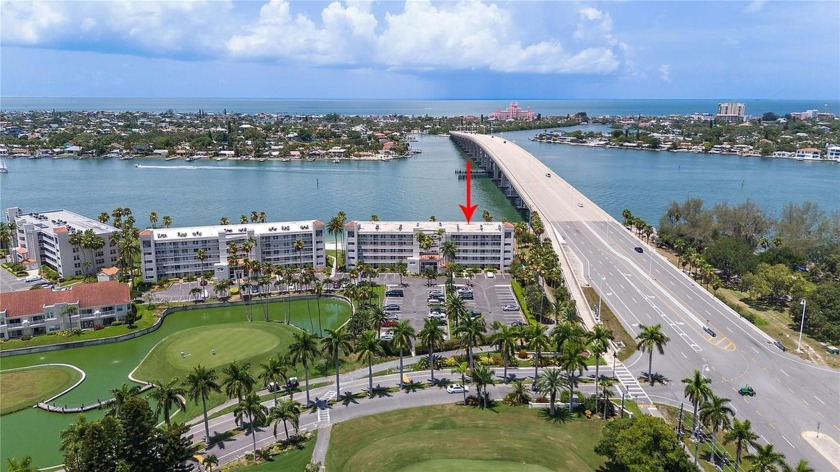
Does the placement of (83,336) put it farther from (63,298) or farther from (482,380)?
(482,380)

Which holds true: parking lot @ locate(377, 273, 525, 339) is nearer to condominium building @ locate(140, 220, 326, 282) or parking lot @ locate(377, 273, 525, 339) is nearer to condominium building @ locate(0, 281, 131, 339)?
condominium building @ locate(140, 220, 326, 282)

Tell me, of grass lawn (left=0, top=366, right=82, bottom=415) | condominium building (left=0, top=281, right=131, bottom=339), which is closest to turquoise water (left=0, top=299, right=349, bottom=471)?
grass lawn (left=0, top=366, right=82, bottom=415)

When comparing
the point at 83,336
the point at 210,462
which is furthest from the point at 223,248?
the point at 210,462

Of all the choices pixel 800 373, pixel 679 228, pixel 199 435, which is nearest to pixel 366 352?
pixel 199 435

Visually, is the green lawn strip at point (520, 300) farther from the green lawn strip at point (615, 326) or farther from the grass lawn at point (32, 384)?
the grass lawn at point (32, 384)

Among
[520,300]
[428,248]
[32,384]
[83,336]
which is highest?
[428,248]

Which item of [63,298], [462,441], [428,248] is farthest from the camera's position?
[428,248]

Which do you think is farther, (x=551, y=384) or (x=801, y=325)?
(x=801, y=325)
